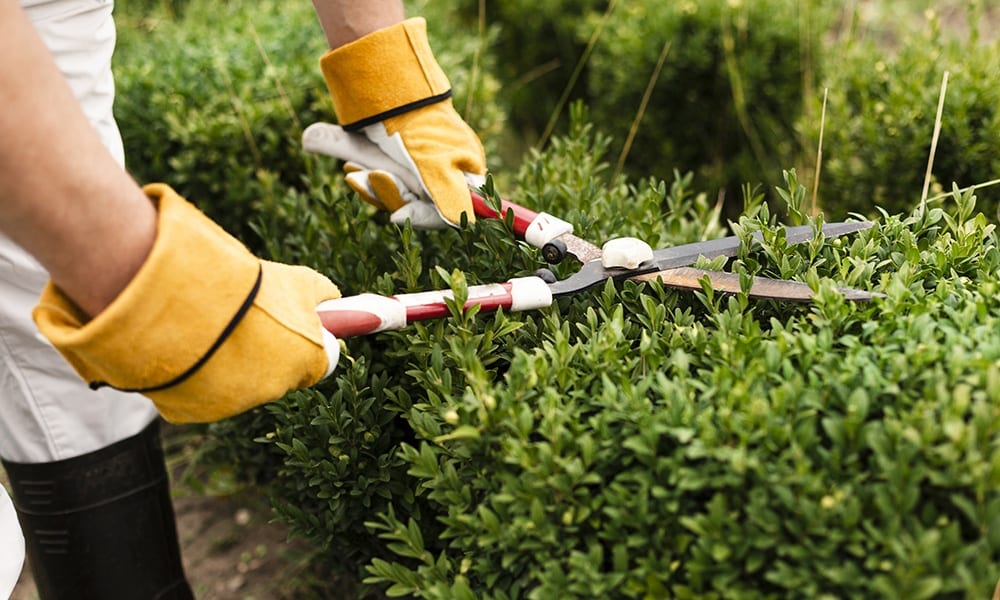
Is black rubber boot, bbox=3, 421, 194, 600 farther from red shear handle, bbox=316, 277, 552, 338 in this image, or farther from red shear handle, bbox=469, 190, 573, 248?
red shear handle, bbox=469, 190, 573, 248

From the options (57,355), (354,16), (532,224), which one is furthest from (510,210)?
(57,355)

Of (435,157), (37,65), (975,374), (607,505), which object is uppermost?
(37,65)

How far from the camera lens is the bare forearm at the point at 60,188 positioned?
1168mm

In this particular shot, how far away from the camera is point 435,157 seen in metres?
1.97

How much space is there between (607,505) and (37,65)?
1077 millimetres

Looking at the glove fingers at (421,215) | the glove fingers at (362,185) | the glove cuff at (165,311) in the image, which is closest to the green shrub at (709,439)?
the glove fingers at (421,215)

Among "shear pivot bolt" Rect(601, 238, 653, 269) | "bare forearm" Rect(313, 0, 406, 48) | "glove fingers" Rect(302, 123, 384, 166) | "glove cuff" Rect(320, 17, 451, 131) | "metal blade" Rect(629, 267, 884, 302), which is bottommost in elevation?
"metal blade" Rect(629, 267, 884, 302)

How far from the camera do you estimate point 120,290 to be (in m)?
1.32

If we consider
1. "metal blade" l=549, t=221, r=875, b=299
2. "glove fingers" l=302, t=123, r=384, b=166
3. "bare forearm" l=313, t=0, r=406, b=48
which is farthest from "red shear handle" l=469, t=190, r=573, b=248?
"bare forearm" l=313, t=0, r=406, b=48

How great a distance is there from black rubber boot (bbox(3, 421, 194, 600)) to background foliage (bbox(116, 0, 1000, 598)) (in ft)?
1.07

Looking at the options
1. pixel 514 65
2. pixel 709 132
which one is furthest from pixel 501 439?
pixel 514 65

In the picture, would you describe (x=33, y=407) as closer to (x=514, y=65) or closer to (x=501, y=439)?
(x=501, y=439)

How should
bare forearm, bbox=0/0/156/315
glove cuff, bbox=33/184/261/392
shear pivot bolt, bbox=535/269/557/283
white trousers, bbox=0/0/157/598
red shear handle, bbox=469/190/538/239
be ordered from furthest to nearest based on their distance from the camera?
red shear handle, bbox=469/190/538/239 → white trousers, bbox=0/0/157/598 → shear pivot bolt, bbox=535/269/557/283 → glove cuff, bbox=33/184/261/392 → bare forearm, bbox=0/0/156/315

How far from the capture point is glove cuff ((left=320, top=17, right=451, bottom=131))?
1.98 meters
